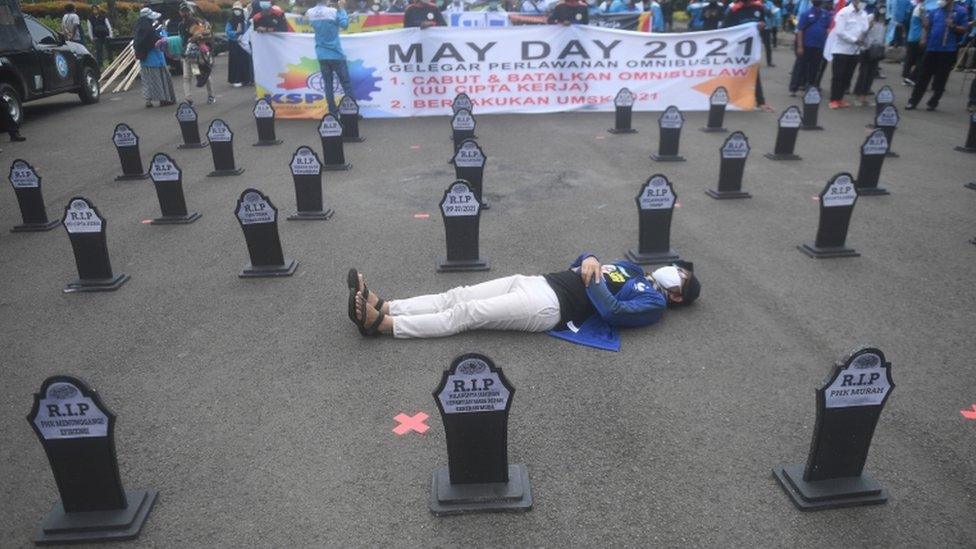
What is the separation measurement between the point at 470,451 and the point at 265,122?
9.33 meters

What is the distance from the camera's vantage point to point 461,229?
240 inches

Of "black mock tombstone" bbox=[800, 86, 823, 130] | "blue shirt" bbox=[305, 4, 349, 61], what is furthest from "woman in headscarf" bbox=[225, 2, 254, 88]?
"black mock tombstone" bbox=[800, 86, 823, 130]

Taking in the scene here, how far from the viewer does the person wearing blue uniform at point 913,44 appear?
14.4m

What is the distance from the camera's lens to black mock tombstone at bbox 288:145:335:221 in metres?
7.36

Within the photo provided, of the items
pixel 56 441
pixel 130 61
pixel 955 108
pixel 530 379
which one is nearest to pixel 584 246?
pixel 530 379

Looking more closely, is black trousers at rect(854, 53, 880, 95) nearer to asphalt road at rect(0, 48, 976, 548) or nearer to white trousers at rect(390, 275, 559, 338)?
asphalt road at rect(0, 48, 976, 548)

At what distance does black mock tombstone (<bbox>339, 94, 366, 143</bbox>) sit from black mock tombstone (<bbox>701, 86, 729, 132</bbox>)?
605 centimetres

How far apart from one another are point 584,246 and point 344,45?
8.20m

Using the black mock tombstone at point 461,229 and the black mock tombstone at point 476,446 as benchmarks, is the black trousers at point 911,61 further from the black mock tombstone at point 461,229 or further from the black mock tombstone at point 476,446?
the black mock tombstone at point 476,446

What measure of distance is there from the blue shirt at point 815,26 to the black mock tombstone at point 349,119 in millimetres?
9009

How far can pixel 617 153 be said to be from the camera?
10.4 meters

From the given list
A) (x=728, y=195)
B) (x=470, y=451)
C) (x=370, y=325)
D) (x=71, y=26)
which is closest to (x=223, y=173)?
(x=370, y=325)

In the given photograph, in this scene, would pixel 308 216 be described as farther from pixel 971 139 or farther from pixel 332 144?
pixel 971 139

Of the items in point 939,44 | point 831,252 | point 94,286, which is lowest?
point 94,286
